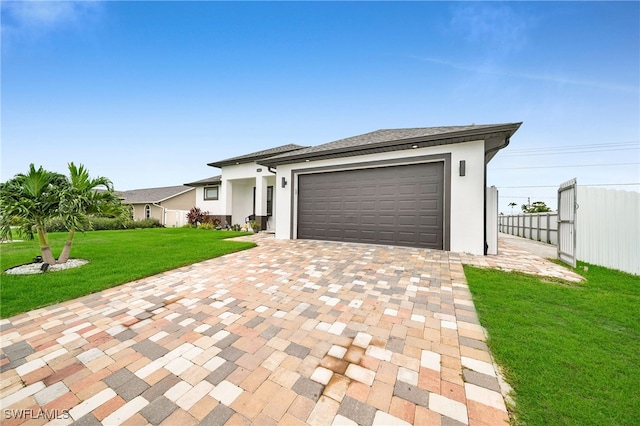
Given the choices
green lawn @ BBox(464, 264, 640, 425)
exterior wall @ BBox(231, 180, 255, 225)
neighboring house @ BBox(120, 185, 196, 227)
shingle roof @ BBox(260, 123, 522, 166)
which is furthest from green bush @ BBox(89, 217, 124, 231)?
green lawn @ BBox(464, 264, 640, 425)

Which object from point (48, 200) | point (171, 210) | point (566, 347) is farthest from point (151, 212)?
point (566, 347)

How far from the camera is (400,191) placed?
705cm

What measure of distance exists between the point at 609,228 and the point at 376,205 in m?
5.30

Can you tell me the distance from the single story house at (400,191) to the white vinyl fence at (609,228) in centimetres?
177

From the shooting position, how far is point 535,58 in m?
9.32

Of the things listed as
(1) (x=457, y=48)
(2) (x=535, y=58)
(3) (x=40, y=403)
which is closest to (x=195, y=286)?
(3) (x=40, y=403)

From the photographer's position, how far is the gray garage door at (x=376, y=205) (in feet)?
21.9

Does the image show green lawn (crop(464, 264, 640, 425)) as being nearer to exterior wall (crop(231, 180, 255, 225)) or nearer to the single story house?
the single story house

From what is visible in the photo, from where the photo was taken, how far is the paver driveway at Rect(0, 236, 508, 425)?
1.43 m

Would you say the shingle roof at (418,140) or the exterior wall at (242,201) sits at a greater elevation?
the shingle roof at (418,140)

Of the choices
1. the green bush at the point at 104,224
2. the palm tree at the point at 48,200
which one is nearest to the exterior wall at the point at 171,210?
the green bush at the point at 104,224

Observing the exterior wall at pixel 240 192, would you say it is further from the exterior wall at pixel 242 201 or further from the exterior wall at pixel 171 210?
the exterior wall at pixel 171 210

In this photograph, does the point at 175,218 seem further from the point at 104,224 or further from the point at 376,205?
the point at 376,205

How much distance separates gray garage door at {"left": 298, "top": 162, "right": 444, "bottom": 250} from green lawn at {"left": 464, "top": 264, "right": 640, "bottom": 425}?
3055 millimetres
